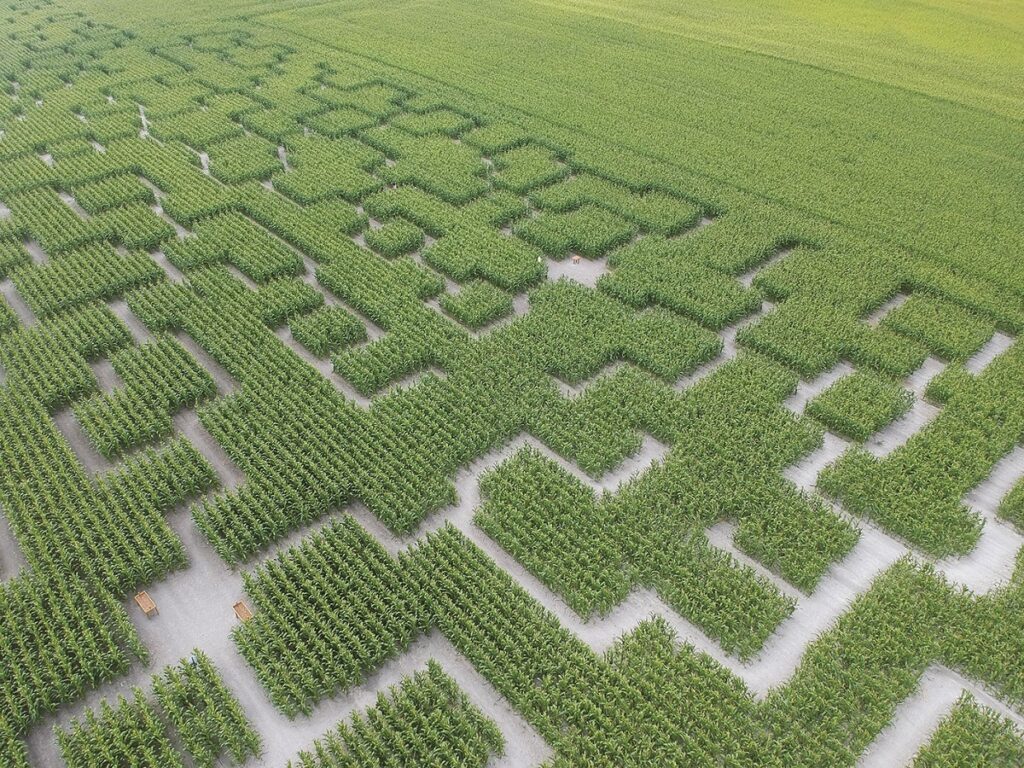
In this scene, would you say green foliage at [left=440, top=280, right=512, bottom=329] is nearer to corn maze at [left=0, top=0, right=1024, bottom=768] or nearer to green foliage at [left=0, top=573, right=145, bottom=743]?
corn maze at [left=0, top=0, right=1024, bottom=768]

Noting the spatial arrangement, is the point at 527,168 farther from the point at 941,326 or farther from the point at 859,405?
the point at 859,405

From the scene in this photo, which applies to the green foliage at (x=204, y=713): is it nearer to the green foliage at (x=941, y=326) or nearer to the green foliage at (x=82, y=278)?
the green foliage at (x=82, y=278)

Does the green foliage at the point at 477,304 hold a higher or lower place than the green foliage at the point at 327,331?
higher

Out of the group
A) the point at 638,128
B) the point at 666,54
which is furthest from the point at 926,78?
the point at 638,128

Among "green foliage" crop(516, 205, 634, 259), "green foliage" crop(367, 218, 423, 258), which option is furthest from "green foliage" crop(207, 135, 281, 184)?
"green foliage" crop(516, 205, 634, 259)

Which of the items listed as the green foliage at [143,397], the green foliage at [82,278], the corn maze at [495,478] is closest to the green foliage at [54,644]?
the corn maze at [495,478]

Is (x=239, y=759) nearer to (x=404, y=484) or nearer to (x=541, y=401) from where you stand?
(x=404, y=484)
